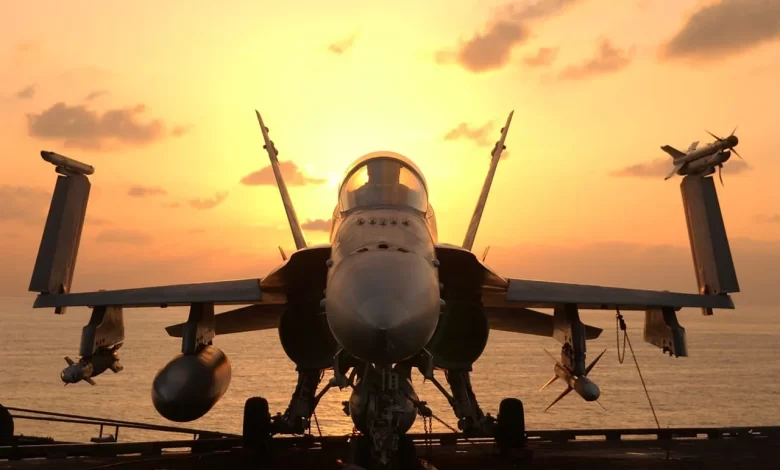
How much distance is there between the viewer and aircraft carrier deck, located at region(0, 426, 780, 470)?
14492mm

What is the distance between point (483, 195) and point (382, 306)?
9.35m

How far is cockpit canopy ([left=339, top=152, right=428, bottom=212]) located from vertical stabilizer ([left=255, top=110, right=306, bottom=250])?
12.7 feet

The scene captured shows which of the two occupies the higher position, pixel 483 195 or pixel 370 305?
pixel 483 195

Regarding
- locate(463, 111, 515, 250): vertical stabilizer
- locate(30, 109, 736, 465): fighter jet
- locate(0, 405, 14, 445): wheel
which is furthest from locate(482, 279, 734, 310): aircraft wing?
locate(0, 405, 14, 445): wheel

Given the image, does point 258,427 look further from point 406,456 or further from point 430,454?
point 406,456

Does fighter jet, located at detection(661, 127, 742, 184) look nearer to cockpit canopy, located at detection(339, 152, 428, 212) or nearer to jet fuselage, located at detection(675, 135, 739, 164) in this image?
jet fuselage, located at detection(675, 135, 739, 164)

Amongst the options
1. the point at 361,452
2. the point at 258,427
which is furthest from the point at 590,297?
the point at 258,427

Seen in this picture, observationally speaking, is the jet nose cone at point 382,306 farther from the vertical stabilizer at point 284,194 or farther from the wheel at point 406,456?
the vertical stabilizer at point 284,194

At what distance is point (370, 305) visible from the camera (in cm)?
806

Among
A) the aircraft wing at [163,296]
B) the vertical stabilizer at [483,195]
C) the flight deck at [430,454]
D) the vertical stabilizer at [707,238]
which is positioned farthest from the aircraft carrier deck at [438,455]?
the vertical stabilizer at [483,195]

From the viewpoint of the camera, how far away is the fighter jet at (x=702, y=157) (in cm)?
1509

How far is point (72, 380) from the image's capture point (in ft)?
43.6

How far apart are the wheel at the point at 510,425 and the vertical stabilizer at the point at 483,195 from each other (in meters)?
3.51

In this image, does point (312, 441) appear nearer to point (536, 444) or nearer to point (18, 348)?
point (536, 444)
